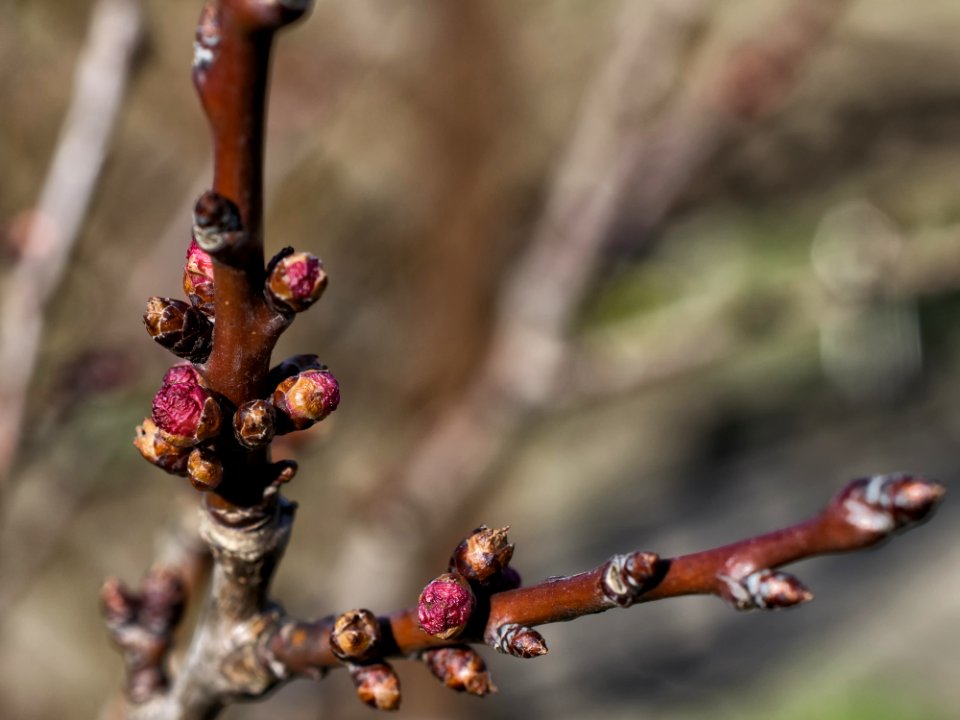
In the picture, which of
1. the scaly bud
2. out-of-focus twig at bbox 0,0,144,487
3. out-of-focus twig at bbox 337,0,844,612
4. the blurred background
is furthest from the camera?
the blurred background

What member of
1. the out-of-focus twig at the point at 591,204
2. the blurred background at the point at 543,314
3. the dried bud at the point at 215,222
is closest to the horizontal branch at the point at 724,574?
the dried bud at the point at 215,222

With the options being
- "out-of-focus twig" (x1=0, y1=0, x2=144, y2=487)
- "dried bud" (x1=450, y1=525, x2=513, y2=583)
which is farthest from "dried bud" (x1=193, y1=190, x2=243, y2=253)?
"out-of-focus twig" (x1=0, y1=0, x2=144, y2=487)

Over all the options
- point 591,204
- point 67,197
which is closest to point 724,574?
point 67,197

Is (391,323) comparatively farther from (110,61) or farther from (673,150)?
(110,61)

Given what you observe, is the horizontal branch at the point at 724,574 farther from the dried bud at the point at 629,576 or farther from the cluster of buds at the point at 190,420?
the cluster of buds at the point at 190,420

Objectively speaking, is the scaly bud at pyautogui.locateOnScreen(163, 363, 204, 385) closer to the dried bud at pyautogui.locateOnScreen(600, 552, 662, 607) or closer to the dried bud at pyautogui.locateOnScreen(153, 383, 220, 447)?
the dried bud at pyautogui.locateOnScreen(153, 383, 220, 447)

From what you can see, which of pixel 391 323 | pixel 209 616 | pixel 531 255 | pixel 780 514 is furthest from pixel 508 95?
pixel 209 616
